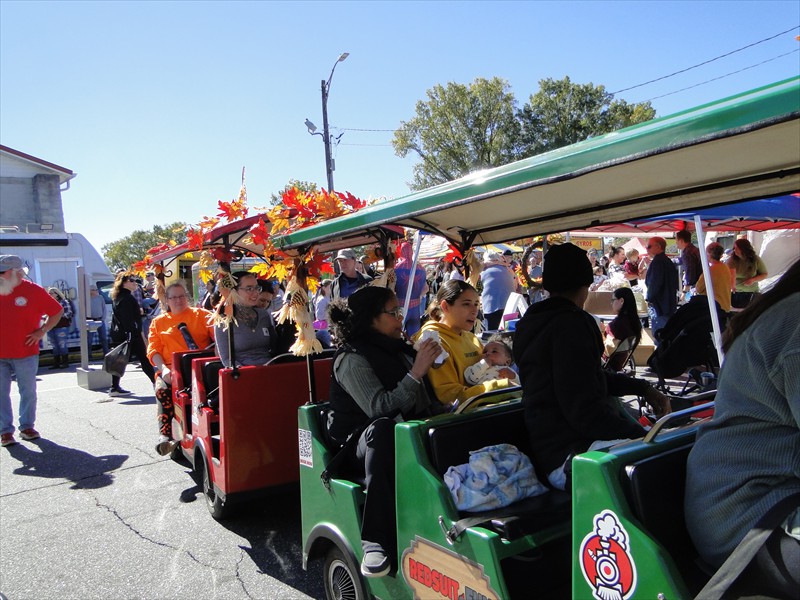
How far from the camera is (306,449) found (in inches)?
129

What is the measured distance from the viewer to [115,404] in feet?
29.5

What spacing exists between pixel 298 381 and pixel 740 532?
3289 millimetres

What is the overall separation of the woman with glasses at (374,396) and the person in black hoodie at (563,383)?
2.04 feet

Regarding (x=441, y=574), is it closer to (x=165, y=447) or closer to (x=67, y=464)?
(x=165, y=447)

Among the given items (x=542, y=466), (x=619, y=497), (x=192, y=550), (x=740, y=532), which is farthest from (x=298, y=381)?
(x=740, y=532)

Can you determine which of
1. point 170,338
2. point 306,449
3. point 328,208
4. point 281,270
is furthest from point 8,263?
point 306,449

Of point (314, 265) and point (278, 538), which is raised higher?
point (314, 265)

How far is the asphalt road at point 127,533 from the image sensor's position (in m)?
3.59

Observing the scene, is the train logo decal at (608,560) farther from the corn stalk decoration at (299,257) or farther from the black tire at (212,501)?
the black tire at (212,501)

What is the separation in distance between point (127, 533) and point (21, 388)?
3.31 m

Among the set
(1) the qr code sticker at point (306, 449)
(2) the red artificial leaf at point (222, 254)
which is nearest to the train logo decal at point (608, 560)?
(1) the qr code sticker at point (306, 449)

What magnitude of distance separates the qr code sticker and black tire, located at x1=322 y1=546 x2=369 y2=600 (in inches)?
18.2

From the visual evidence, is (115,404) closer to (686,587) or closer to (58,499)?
(58,499)

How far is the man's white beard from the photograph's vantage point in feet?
21.0
